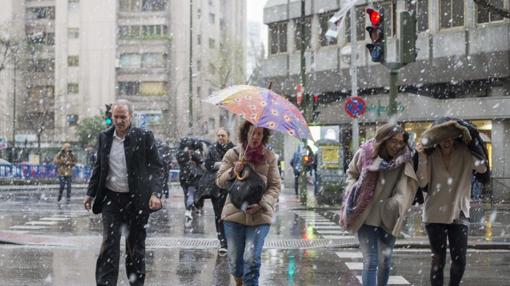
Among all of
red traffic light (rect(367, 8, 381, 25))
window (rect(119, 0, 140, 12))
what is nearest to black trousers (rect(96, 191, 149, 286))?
red traffic light (rect(367, 8, 381, 25))

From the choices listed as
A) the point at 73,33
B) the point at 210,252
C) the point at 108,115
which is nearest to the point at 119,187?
the point at 210,252

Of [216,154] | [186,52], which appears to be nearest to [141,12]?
[186,52]

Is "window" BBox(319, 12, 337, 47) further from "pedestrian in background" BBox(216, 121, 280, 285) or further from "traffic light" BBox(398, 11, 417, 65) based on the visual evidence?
"pedestrian in background" BBox(216, 121, 280, 285)

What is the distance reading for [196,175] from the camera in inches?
635

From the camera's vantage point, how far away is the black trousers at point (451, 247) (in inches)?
276

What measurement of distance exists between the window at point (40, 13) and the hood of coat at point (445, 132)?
7078 cm

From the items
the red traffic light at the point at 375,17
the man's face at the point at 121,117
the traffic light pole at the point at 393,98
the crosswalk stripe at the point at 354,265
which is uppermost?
the red traffic light at the point at 375,17

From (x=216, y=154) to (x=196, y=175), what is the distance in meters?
5.56

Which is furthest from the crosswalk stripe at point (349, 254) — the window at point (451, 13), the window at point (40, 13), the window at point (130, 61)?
the window at point (40, 13)

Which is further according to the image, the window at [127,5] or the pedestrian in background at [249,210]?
the window at [127,5]

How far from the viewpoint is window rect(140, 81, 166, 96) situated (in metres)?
71.8

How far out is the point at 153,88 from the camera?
72.1 m

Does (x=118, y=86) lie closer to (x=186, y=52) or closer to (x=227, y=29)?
(x=186, y=52)

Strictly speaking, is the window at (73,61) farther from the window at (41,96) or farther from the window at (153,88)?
the window at (153,88)
